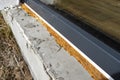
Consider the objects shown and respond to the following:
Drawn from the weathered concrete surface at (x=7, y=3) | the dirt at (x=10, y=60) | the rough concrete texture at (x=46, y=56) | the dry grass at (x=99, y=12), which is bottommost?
the dirt at (x=10, y=60)

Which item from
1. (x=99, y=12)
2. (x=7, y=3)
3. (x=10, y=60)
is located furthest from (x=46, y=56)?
(x=7, y=3)

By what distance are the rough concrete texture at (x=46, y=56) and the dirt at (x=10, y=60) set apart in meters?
0.36

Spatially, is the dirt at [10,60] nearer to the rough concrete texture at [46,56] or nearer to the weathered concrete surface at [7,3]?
the weathered concrete surface at [7,3]

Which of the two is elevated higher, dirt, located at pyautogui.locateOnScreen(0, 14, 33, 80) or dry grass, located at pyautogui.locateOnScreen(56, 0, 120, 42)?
dry grass, located at pyautogui.locateOnScreen(56, 0, 120, 42)

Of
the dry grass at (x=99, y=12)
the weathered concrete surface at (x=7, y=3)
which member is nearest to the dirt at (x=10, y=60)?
the weathered concrete surface at (x=7, y=3)

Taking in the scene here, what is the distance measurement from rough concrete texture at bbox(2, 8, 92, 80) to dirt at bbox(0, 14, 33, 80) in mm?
364

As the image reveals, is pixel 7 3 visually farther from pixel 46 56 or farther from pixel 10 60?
pixel 46 56

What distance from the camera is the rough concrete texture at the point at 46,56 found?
70.4 inches

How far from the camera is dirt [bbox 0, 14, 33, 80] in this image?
264 cm

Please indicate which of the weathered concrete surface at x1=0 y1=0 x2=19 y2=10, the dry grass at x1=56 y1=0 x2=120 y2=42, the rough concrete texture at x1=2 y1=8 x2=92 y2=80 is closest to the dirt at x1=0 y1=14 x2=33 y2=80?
the weathered concrete surface at x1=0 y1=0 x2=19 y2=10

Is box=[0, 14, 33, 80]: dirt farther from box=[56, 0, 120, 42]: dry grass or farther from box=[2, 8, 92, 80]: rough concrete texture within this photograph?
box=[56, 0, 120, 42]: dry grass

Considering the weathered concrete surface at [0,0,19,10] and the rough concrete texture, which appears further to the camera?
the weathered concrete surface at [0,0,19,10]

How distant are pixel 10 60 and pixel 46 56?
975 millimetres

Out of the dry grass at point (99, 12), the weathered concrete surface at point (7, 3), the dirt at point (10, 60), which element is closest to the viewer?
the dry grass at point (99, 12)
